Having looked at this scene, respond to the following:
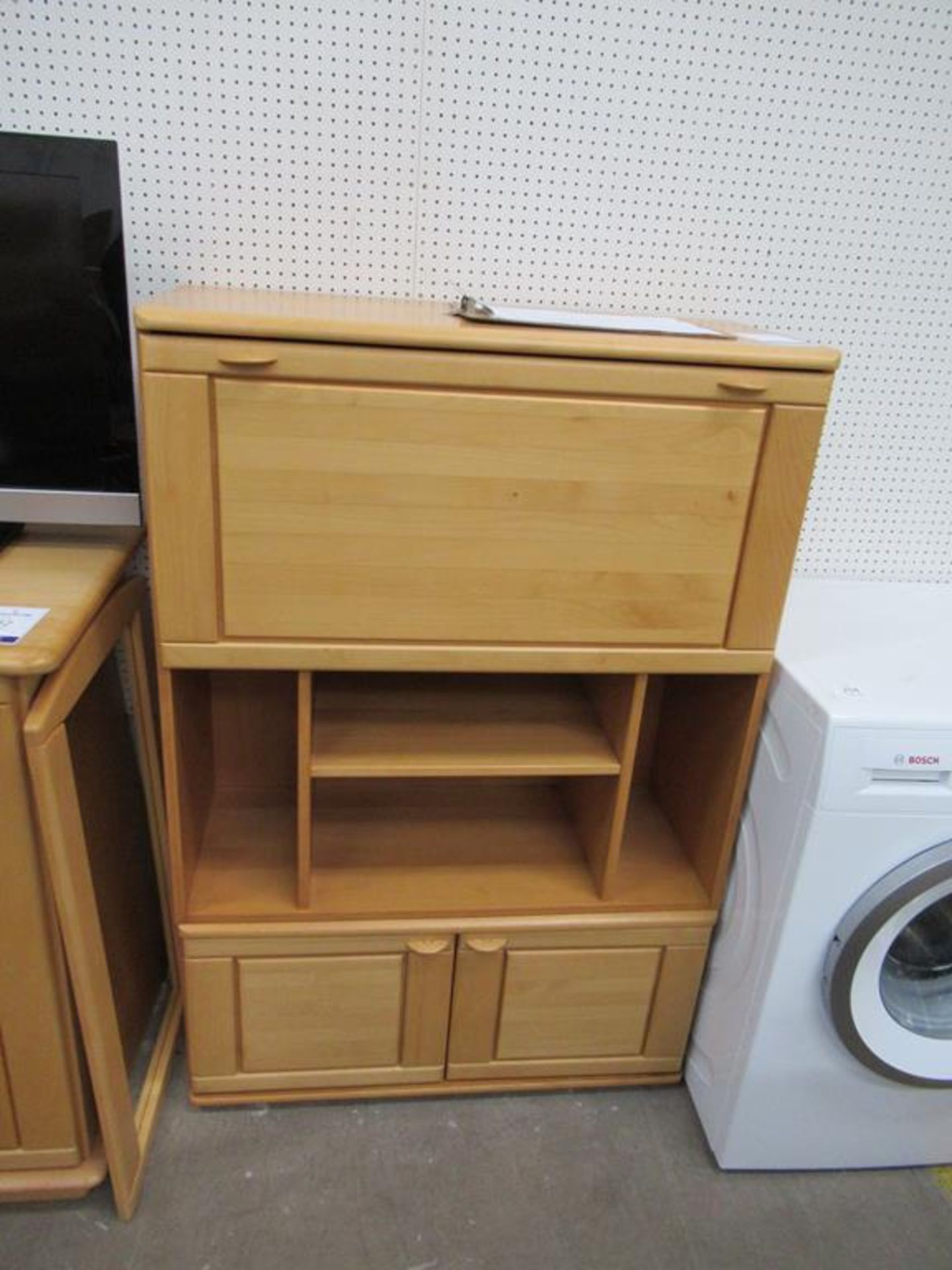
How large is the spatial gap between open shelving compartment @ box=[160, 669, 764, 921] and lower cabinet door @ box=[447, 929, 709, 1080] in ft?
0.23

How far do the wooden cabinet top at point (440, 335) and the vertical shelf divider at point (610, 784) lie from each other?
0.48m

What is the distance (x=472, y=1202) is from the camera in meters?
1.42

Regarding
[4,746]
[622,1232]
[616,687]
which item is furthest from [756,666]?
[4,746]

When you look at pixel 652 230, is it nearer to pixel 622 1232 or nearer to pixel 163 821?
pixel 163 821

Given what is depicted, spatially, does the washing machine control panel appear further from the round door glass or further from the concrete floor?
the concrete floor

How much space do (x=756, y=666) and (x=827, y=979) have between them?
1.60ft

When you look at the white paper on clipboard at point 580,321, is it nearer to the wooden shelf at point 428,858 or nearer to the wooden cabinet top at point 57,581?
the wooden cabinet top at point 57,581

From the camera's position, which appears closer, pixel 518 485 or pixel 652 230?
pixel 518 485

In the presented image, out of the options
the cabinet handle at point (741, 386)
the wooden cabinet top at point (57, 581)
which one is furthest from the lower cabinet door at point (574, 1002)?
the cabinet handle at point (741, 386)

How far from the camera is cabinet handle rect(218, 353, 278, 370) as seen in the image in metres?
1.04

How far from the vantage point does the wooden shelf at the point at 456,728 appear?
4.44 ft

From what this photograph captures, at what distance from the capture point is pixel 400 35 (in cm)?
135

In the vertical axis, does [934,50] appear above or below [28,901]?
above

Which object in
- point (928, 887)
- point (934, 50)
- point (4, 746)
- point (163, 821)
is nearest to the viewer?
point (4, 746)
